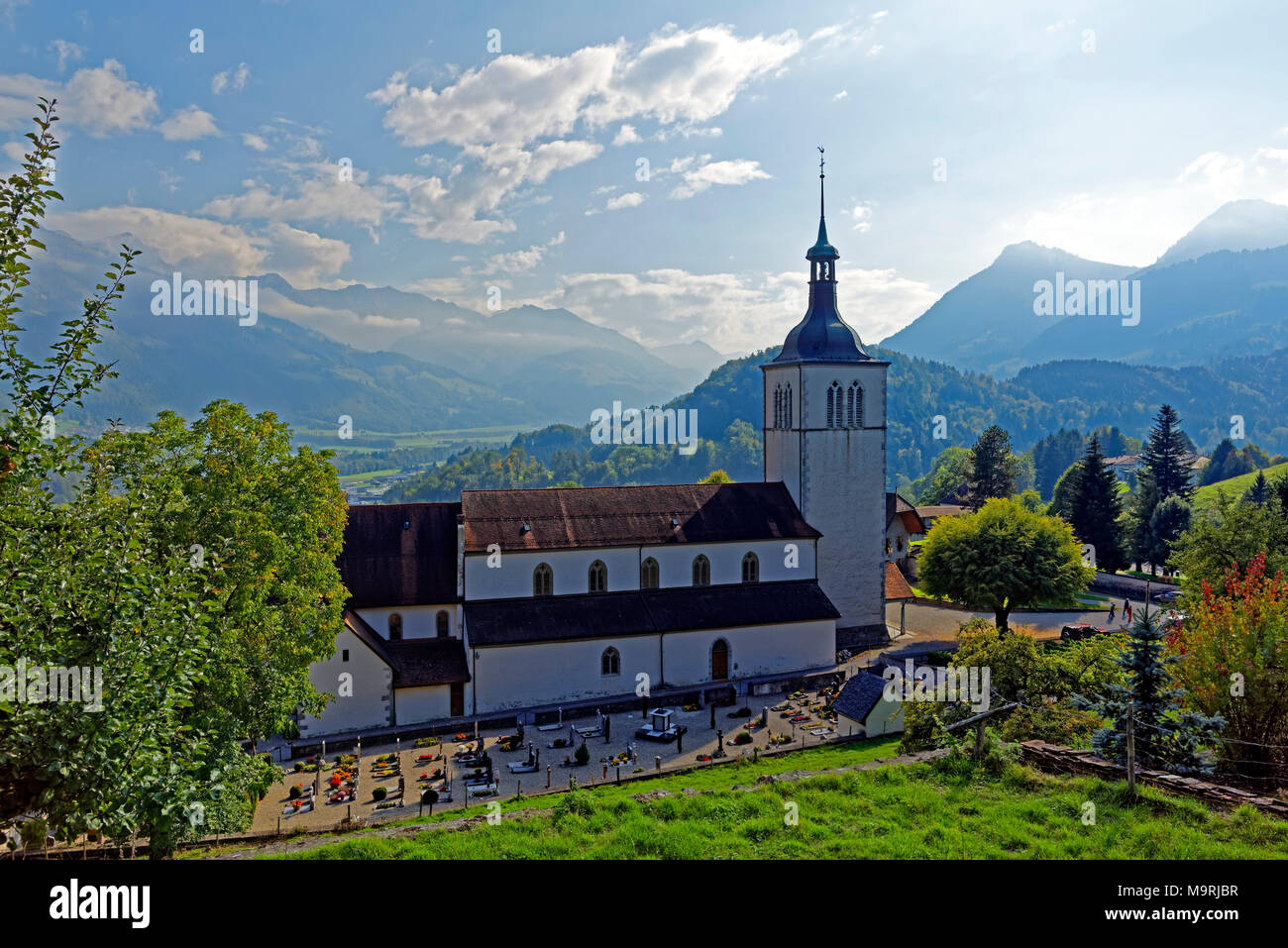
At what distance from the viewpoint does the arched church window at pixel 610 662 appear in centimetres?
3588

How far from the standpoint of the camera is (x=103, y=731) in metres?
8.04

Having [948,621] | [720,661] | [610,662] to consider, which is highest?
[610,662]

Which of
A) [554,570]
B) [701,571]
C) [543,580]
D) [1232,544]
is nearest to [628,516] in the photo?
[701,571]

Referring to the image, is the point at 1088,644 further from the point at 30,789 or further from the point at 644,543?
the point at 30,789

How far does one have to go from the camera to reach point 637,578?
38375 mm

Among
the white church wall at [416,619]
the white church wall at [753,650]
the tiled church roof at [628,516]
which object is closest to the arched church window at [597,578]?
the tiled church roof at [628,516]

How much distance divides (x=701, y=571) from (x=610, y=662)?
22.0 ft

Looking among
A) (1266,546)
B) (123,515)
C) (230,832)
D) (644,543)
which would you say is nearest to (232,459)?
(230,832)

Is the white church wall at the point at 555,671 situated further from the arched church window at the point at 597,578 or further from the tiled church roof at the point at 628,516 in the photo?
the tiled church roof at the point at 628,516

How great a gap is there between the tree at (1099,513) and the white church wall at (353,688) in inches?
2320

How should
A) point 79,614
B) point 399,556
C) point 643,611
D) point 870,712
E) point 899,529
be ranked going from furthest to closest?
1. point 899,529
2. point 643,611
3. point 399,556
4. point 870,712
5. point 79,614

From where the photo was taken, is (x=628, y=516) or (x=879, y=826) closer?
(x=879, y=826)

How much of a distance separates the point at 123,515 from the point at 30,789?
130 inches

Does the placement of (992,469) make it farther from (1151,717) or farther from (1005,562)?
(1151,717)
